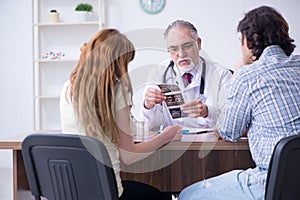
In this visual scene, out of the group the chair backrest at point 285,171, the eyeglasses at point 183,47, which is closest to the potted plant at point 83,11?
the eyeglasses at point 183,47

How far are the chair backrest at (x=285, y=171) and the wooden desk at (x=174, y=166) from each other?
48cm

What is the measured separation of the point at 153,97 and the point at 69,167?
69 centimetres

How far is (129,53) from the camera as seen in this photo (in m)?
1.47

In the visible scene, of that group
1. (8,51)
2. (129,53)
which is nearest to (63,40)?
(8,51)

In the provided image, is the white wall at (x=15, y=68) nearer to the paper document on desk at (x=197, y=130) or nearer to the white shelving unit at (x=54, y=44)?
the white shelving unit at (x=54, y=44)

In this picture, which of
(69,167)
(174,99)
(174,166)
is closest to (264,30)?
(174,99)

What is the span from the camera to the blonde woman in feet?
4.63

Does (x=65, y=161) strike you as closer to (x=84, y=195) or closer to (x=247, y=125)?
(x=84, y=195)

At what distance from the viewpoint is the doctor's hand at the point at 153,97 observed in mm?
1851

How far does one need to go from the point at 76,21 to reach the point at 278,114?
3437mm

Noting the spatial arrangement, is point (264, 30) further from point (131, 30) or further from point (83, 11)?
point (83, 11)

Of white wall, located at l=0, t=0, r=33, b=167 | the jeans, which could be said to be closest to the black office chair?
the jeans

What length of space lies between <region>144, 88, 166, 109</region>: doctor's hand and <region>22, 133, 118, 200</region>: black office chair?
0.62 m

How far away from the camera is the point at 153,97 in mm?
1891
